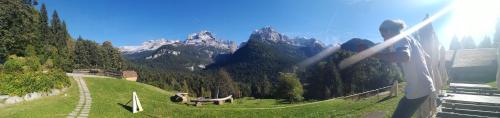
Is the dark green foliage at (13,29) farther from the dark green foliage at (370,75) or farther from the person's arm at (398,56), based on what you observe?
the dark green foliage at (370,75)

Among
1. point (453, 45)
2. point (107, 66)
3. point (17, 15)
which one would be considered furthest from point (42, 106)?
point (453, 45)

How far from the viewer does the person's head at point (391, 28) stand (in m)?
7.24

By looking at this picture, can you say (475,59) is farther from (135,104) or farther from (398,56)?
(398,56)

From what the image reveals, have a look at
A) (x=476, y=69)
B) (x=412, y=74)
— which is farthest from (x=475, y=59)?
(x=412, y=74)

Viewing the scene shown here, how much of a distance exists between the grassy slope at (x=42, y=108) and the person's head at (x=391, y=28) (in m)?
21.6

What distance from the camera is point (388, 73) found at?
320 feet

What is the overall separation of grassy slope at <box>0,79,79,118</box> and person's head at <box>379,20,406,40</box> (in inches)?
851

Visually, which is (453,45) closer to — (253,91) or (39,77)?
(253,91)

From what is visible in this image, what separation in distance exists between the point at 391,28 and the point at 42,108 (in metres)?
25.1

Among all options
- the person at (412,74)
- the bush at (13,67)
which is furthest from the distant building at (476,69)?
the bush at (13,67)

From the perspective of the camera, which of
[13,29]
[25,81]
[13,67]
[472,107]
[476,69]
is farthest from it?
[13,29]

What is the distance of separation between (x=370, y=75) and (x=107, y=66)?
8753cm

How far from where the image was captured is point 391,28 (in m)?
7.27

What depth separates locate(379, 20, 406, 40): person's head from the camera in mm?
7238
